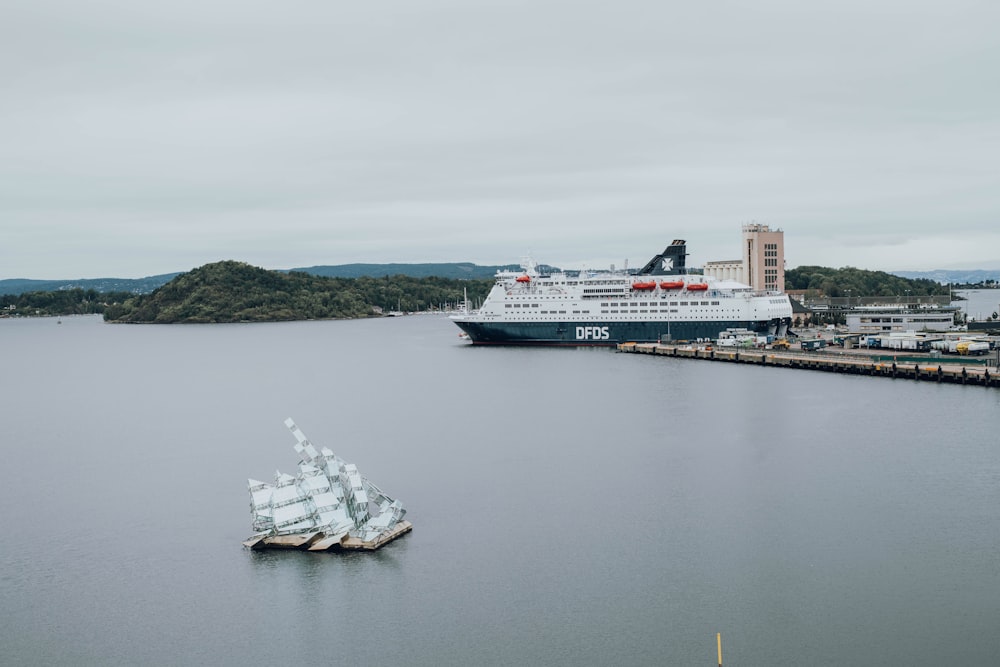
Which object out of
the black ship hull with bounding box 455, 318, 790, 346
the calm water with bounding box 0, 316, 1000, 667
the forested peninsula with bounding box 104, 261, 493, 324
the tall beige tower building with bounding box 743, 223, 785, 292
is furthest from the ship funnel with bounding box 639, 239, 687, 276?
the forested peninsula with bounding box 104, 261, 493, 324

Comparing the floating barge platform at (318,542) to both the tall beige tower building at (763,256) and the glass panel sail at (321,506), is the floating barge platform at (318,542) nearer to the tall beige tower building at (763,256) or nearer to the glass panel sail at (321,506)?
the glass panel sail at (321,506)

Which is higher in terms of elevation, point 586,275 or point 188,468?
point 586,275

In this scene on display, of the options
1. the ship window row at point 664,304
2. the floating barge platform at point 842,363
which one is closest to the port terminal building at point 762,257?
the ship window row at point 664,304

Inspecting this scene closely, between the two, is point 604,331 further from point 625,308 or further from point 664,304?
point 664,304

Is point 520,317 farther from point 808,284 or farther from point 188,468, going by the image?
point 808,284

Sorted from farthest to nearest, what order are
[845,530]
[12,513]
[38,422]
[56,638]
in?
1. [38,422]
2. [12,513]
3. [845,530]
4. [56,638]

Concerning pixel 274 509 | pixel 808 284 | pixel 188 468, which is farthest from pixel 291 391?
pixel 808 284
